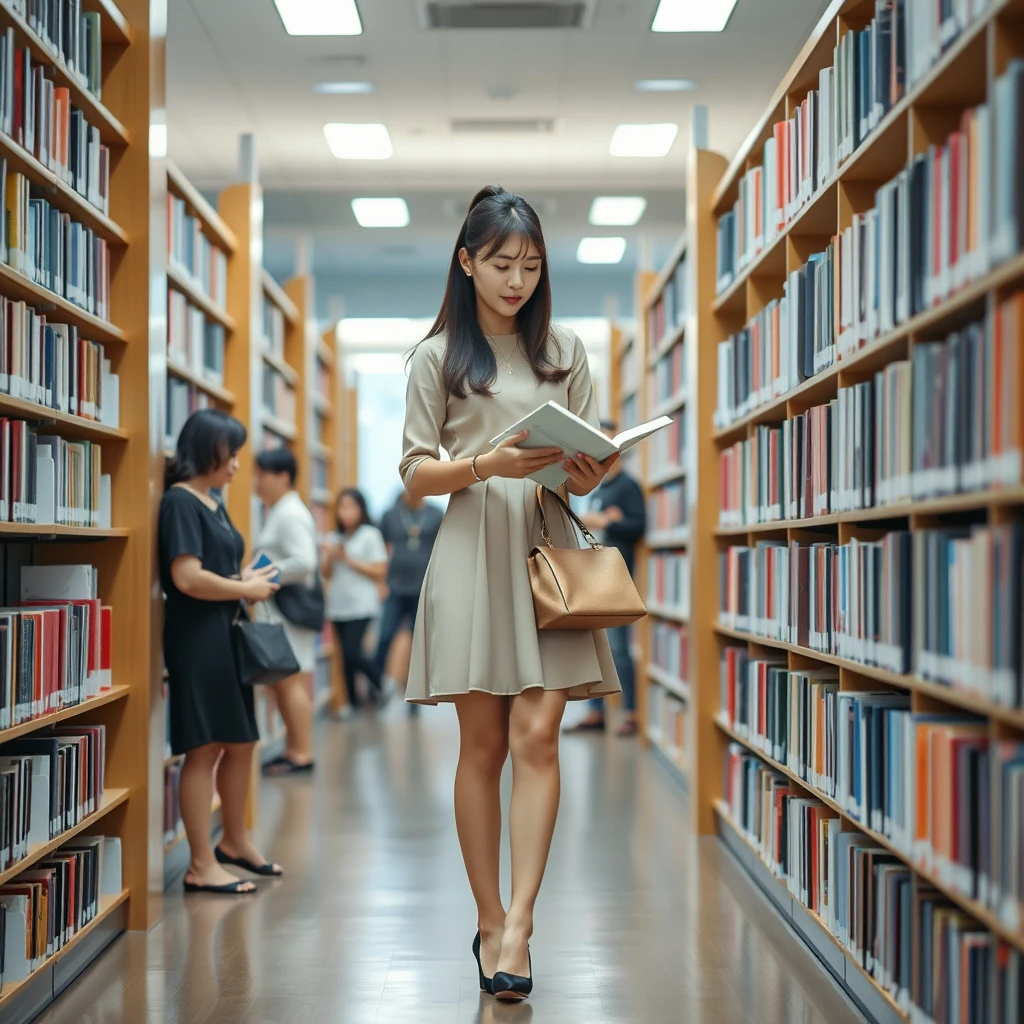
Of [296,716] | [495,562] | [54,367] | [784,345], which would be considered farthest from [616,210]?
[495,562]

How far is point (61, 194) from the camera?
2730 mm

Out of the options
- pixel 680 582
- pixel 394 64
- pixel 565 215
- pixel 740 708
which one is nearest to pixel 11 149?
pixel 740 708

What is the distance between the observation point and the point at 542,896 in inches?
133

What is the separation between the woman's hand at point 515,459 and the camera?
233 cm

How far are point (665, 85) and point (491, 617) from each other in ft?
13.1

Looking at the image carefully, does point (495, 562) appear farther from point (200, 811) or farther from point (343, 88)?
point (343, 88)

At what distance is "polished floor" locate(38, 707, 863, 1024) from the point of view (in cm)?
246

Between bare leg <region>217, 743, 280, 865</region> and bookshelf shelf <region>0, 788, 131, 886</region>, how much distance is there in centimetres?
56

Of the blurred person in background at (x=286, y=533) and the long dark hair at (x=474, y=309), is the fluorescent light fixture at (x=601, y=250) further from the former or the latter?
the long dark hair at (x=474, y=309)

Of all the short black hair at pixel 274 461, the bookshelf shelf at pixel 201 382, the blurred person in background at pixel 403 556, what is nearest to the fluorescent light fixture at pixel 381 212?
the blurred person in background at pixel 403 556

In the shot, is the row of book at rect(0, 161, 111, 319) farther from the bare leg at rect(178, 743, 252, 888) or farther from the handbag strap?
the bare leg at rect(178, 743, 252, 888)

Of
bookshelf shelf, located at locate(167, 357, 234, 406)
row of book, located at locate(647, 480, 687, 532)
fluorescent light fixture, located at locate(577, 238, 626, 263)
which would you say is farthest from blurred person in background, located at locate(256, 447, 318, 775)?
fluorescent light fixture, located at locate(577, 238, 626, 263)

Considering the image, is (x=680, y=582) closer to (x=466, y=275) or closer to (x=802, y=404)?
(x=802, y=404)

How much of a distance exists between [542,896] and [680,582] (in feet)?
8.08
